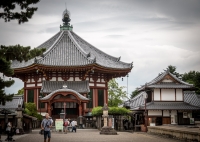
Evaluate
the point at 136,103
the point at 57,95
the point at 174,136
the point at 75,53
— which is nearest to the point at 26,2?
the point at 174,136

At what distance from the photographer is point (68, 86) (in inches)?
2175

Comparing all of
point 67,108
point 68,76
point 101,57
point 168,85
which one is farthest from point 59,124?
point 101,57

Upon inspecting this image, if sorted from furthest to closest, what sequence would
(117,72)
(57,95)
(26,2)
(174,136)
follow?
(117,72)
(57,95)
(174,136)
(26,2)

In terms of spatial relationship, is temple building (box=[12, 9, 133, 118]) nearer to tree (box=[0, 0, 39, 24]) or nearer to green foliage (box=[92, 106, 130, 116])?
green foliage (box=[92, 106, 130, 116])

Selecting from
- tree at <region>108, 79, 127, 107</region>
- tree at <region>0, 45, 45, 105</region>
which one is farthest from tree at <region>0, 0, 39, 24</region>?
tree at <region>108, 79, 127, 107</region>

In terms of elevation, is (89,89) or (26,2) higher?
(26,2)

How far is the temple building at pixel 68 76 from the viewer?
175ft

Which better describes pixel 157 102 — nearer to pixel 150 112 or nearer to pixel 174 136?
pixel 150 112

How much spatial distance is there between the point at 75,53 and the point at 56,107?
31.4ft

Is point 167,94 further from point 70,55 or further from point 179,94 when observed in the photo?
point 70,55

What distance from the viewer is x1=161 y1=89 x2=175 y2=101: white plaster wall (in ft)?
175

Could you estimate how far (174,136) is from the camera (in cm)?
2925

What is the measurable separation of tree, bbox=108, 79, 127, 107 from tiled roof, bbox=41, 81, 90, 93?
24.6m

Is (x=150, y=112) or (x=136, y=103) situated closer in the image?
(x=150, y=112)
